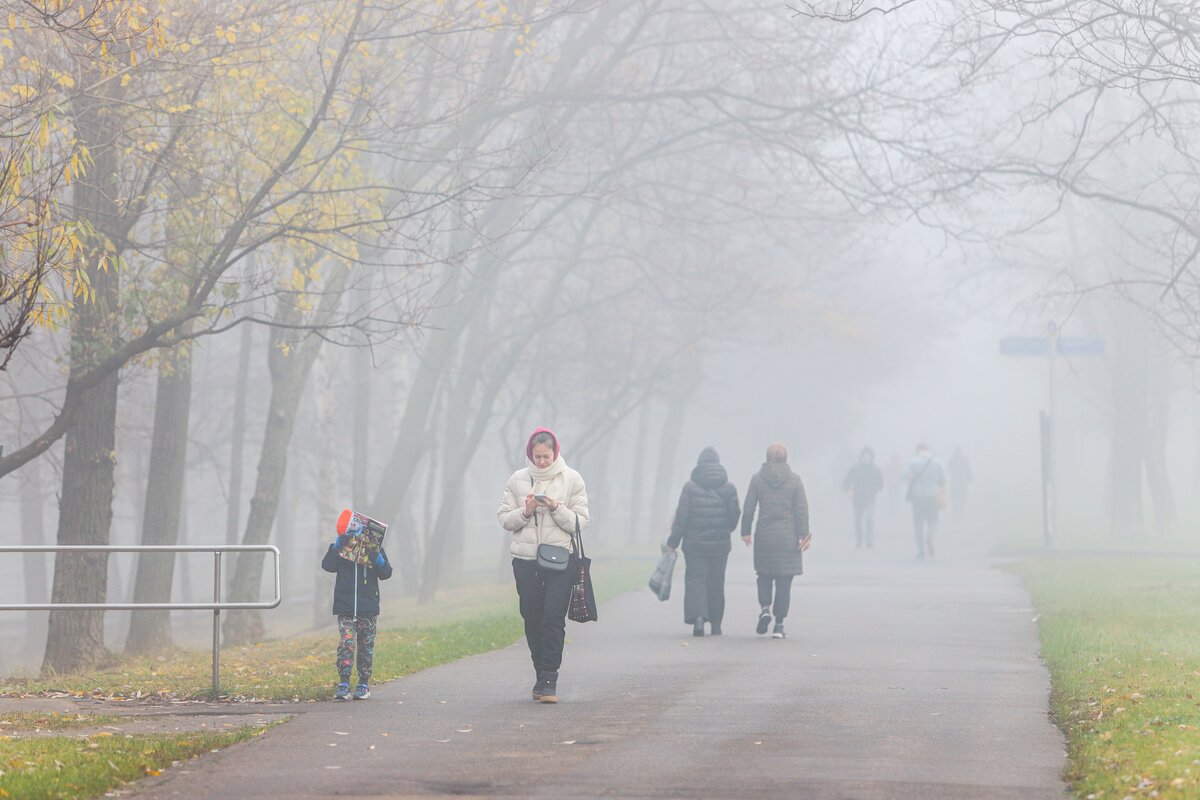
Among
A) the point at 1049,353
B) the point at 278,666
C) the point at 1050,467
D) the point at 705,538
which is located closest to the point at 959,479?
the point at 1050,467

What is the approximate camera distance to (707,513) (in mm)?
16594

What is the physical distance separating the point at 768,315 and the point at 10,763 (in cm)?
3714

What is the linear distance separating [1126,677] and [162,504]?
10.9 m

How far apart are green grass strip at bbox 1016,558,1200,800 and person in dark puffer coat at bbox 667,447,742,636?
3.07 metres

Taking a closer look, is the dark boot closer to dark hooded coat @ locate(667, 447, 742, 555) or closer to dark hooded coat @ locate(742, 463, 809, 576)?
dark hooded coat @ locate(667, 447, 742, 555)

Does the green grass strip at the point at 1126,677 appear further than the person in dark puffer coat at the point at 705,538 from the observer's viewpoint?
No

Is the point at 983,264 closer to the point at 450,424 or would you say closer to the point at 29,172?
the point at 450,424

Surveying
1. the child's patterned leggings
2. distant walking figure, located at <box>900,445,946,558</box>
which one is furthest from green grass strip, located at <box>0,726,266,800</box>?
distant walking figure, located at <box>900,445,946,558</box>

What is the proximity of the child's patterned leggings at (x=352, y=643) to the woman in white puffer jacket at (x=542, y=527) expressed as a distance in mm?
1062

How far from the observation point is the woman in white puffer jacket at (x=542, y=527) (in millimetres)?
11266

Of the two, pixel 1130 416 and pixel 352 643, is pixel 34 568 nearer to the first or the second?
pixel 352 643

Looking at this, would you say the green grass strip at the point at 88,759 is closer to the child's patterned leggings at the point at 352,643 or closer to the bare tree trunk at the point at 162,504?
the child's patterned leggings at the point at 352,643

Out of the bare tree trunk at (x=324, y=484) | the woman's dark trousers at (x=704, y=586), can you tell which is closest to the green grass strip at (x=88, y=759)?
the woman's dark trousers at (x=704, y=586)

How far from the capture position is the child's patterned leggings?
11.4 meters
